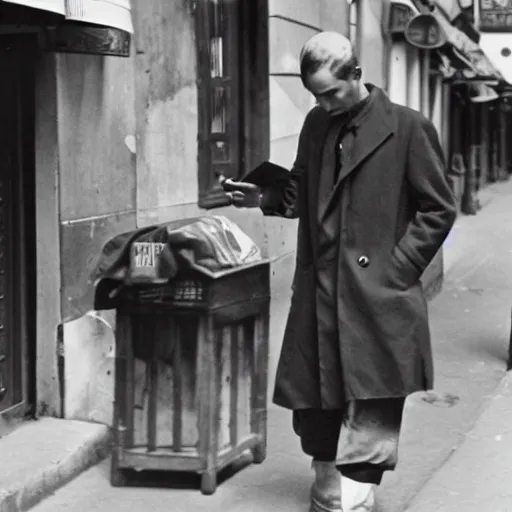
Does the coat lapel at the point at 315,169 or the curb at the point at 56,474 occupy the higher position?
the coat lapel at the point at 315,169

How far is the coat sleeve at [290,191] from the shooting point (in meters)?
4.84

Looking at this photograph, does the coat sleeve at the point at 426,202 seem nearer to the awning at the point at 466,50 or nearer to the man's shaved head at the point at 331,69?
the man's shaved head at the point at 331,69

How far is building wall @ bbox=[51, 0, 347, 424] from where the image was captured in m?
6.14

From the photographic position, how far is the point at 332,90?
4.44m

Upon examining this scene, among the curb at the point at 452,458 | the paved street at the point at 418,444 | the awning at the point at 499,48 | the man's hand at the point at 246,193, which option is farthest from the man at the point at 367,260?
the awning at the point at 499,48

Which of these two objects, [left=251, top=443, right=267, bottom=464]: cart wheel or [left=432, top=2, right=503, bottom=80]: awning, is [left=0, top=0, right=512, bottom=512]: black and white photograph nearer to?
[left=251, top=443, right=267, bottom=464]: cart wheel

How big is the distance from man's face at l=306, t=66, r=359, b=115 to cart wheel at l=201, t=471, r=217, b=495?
1.82 metres

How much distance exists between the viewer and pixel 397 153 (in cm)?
456

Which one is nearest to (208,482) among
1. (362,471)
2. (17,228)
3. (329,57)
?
(362,471)

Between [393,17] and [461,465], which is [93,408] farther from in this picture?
[393,17]

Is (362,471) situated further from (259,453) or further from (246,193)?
(259,453)

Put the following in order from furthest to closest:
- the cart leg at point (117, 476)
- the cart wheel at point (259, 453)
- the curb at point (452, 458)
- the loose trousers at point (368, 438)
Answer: the cart wheel at point (259, 453)
the cart leg at point (117, 476)
the curb at point (452, 458)
the loose trousers at point (368, 438)

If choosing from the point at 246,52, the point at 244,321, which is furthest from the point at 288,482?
the point at 246,52

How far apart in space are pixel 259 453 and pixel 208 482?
54 cm
